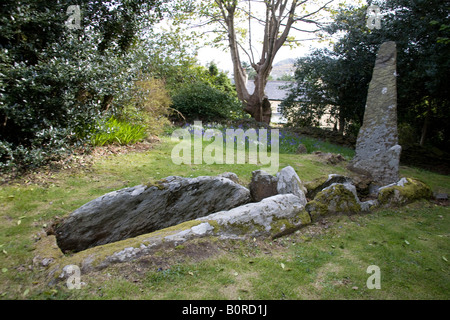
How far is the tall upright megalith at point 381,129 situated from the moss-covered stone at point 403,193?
62 centimetres

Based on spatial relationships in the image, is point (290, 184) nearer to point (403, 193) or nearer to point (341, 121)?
point (403, 193)

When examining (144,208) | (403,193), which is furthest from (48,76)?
(403,193)

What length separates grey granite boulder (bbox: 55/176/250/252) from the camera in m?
3.91

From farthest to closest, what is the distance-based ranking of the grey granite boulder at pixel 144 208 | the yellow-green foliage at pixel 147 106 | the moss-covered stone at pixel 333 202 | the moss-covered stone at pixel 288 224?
the yellow-green foliage at pixel 147 106
the moss-covered stone at pixel 333 202
the moss-covered stone at pixel 288 224
the grey granite boulder at pixel 144 208

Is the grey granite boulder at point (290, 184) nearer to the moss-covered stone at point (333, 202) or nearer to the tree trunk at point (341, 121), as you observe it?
the moss-covered stone at point (333, 202)

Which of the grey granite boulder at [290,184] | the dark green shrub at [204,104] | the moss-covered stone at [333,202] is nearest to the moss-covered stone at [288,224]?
the moss-covered stone at [333,202]

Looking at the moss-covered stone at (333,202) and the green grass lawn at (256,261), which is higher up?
the moss-covered stone at (333,202)

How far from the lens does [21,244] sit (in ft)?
11.4

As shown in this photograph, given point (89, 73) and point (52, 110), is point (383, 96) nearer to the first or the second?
point (89, 73)

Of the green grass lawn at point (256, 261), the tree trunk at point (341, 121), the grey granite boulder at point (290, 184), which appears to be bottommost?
the green grass lawn at point (256, 261)

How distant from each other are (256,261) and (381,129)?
5840 mm

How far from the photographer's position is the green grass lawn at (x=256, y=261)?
2.80 meters

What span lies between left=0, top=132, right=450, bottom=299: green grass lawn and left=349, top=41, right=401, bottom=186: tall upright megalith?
5.66 feet

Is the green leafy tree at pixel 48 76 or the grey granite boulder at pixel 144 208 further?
the green leafy tree at pixel 48 76
